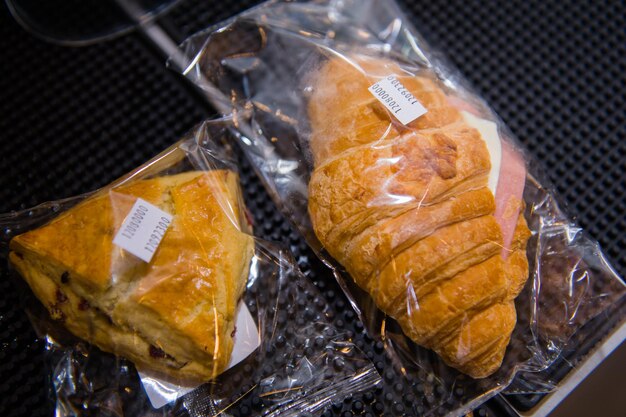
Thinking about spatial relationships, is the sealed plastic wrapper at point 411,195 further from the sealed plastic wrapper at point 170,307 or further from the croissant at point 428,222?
the sealed plastic wrapper at point 170,307

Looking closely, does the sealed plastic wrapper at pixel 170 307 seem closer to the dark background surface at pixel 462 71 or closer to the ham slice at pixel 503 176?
the dark background surface at pixel 462 71

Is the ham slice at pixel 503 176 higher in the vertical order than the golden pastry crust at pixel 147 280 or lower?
lower

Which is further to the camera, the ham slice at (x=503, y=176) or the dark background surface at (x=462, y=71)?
the dark background surface at (x=462, y=71)

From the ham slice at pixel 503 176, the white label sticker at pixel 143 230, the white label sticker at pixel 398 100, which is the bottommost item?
the ham slice at pixel 503 176

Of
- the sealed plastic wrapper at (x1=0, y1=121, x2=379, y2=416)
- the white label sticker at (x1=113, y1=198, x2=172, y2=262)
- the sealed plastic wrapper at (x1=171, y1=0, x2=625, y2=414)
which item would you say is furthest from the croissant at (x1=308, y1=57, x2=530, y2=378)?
the white label sticker at (x1=113, y1=198, x2=172, y2=262)

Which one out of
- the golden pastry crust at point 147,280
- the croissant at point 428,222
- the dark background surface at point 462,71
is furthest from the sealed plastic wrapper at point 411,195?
the golden pastry crust at point 147,280

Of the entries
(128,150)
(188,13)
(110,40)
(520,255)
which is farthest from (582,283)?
(110,40)

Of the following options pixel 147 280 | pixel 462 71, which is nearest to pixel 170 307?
pixel 147 280
